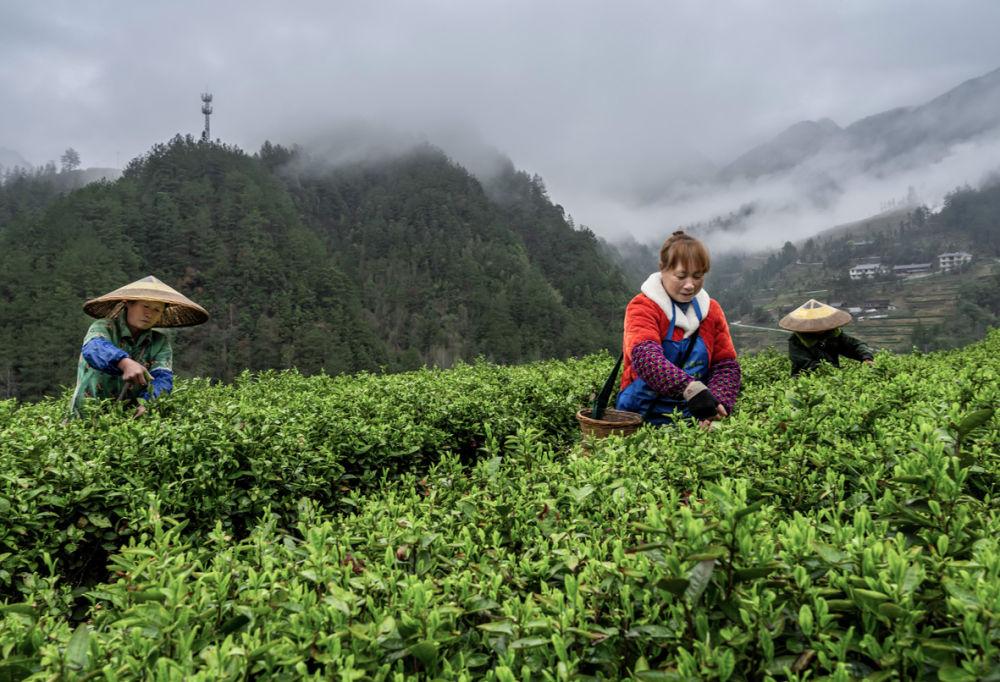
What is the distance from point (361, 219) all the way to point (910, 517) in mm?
110338

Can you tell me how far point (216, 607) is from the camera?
137cm

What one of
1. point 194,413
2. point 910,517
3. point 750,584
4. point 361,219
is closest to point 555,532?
point 750,584

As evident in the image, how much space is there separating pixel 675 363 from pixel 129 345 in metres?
4.01

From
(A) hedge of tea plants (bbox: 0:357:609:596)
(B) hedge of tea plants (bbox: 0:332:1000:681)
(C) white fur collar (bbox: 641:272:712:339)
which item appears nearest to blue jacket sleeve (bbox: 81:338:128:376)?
(A) hedge of tea plants (bbox: 0:357:609:596)

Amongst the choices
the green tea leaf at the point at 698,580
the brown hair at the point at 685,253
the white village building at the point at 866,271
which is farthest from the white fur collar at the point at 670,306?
the white village building at the point at 866,271

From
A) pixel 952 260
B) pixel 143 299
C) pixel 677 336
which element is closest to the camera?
pixel 677 336

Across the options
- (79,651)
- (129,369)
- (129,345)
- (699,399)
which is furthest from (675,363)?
(129,345)

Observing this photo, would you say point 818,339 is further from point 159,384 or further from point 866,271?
point 866,271

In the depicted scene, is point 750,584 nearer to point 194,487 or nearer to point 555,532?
point 555,532

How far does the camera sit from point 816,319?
5355 mm

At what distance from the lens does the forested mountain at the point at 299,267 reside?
58.3m

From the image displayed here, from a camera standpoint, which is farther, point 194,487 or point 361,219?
point 361,219

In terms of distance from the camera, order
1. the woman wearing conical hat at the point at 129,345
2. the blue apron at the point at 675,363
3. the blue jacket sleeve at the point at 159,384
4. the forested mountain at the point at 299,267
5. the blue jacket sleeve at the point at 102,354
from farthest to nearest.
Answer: the forested mountain at the point at 299,267 → the blue jacket sleeve at the point at 159,384 → the woman wearing conical hat at the point at 129,345 → the blue jacket sleeve at the point at 102,354 → the blue apron at the point at 675,363

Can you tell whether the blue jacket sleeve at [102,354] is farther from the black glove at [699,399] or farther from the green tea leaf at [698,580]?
the green tea leaf at [698,580]
